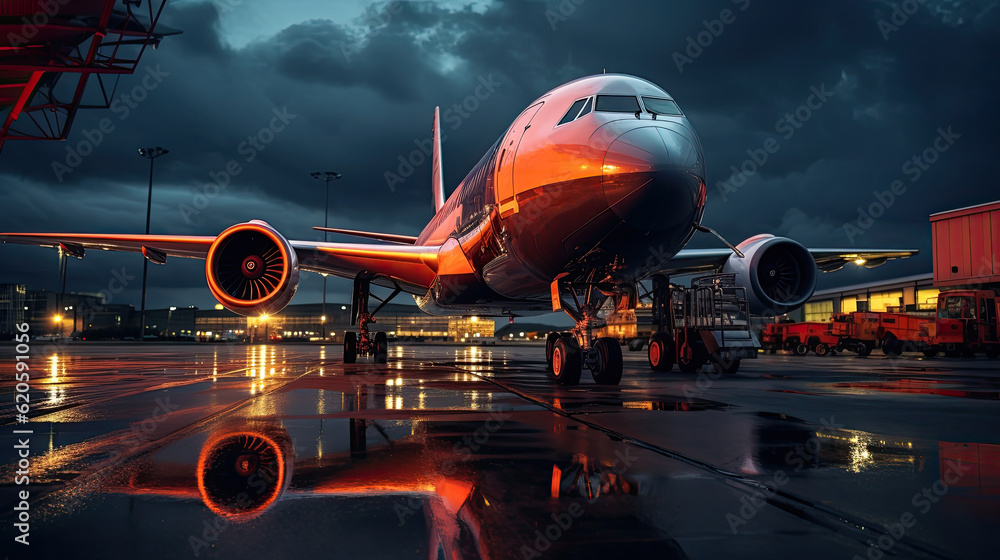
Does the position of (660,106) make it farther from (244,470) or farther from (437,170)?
(437,170)

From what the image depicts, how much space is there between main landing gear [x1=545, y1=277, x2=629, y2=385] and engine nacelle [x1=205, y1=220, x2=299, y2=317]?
6485mm

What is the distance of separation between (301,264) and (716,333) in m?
11.1

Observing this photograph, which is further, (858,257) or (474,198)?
(858,257)

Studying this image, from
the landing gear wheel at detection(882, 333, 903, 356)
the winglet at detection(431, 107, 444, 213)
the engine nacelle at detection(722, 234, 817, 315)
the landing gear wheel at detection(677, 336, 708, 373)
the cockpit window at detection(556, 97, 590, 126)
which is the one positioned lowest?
the landing gear wheel at detection(882, 333, 903, 356)

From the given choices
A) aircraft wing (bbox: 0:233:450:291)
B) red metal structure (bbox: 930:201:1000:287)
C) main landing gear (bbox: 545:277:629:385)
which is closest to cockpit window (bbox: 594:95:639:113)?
main landing gear (bbox: 545:277:629:385)

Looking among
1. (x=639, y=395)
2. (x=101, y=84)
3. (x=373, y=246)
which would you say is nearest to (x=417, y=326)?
(x=101, y=84)

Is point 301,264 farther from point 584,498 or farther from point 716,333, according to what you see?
point 584,498

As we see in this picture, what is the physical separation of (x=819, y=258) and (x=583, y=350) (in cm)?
1218

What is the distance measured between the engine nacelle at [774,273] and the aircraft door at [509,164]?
7.30 metres

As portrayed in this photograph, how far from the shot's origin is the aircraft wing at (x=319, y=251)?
15420 mm

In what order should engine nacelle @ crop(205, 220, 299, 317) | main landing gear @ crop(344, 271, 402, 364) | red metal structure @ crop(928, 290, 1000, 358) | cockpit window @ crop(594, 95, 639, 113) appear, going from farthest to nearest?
1. red metal structure @ crop(928, 290, 1000, 358)
2. main landing gear @ crop(344, 271, 402, 364)
3. engine nacelle @ crop(205, 220, 299, 317)
4. cockpit window @ crop(594, 95, 639, 113)

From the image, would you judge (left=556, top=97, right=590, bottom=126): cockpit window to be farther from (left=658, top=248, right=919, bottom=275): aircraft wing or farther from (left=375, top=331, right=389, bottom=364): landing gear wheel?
(left=375, top=331, right=389, bottom=364): landing gear wheel

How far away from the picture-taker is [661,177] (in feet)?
25.1

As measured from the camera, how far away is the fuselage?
7.81 m
